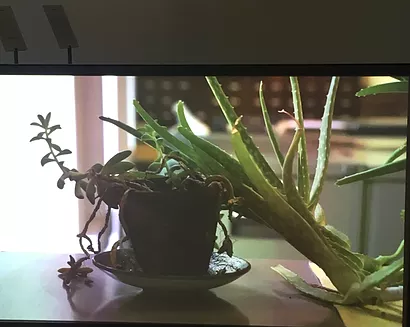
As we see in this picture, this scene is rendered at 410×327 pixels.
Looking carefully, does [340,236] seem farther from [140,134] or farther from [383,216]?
[140,134]

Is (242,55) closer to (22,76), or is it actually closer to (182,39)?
(182,39)

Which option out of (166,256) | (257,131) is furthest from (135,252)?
(257,131)

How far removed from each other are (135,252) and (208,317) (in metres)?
0.18

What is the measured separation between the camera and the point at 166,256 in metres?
1.17

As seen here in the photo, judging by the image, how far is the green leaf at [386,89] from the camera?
1.13 m

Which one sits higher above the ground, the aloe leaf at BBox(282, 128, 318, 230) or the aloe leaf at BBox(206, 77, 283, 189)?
the aloe leaf at BBox(206, 77, 283, 189)

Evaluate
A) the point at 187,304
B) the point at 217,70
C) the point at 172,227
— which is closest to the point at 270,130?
the point at 217,70

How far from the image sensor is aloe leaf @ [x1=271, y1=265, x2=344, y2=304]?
1183 millimetres

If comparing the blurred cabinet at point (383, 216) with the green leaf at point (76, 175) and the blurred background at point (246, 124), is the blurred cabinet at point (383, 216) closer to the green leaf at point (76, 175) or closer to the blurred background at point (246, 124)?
the blurred background at point (246, 124)

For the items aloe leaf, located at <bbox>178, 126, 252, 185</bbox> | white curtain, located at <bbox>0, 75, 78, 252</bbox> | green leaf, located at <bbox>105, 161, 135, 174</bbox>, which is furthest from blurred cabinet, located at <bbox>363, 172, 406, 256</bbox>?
white curtain, located at <bbox>0, 75, 78, 252</bbox>

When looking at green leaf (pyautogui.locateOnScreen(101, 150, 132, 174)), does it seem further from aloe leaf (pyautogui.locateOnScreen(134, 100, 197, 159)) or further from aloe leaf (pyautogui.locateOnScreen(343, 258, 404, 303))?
aloe leaf (pyautogui.locateOnScreen(343, 258, 404, 303))

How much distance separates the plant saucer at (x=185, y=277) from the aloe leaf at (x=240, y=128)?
168mm

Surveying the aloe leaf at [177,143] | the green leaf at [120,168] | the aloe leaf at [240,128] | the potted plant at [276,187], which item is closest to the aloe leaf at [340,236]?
the potted plant at [276,187]

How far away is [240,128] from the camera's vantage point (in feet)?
3.79
